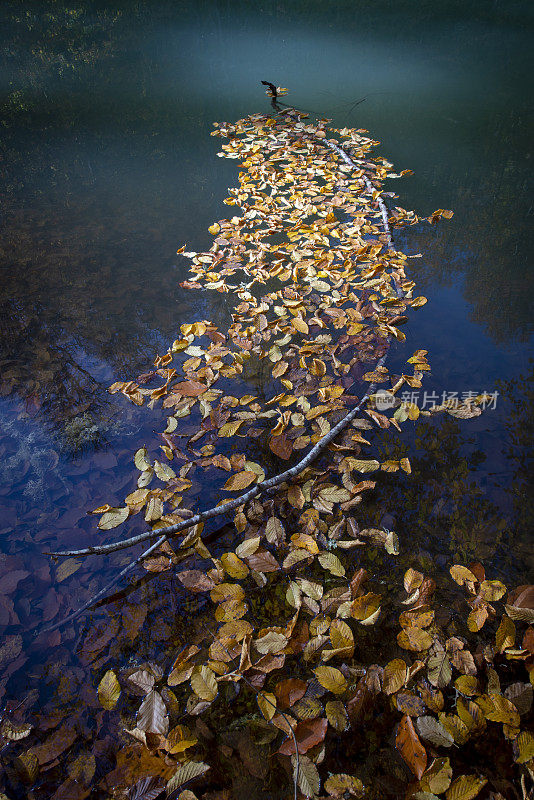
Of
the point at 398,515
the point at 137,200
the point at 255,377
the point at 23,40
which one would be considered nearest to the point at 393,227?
the point at 255,377

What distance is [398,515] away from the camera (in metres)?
1.78

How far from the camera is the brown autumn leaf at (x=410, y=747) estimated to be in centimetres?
115

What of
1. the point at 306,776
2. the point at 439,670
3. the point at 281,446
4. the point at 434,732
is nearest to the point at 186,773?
the point at 306,776

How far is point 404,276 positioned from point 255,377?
162 cm

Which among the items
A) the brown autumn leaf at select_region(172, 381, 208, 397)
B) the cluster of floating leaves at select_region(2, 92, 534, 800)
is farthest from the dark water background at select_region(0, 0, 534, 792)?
the brown autumn leaf at select_region(172, 381, 208, 397)

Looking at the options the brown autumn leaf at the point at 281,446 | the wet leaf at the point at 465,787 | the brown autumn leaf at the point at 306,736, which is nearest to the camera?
the wet leaf at the point at 465,787

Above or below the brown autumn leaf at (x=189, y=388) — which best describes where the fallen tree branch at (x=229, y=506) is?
below

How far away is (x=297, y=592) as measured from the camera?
1544 mm

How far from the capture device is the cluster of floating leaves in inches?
47.4

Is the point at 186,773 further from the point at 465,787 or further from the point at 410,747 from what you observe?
the point at 465,787

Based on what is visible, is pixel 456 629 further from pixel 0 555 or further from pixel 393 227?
pixel 393 227

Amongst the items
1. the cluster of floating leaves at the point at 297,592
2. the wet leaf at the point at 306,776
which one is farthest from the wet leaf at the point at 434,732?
the wet leaf at the point at 306,776

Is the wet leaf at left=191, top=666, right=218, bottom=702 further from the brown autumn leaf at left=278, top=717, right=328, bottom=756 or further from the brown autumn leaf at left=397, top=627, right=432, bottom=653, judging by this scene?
the brown autumn leaf at left=397, top=627, right=432, bottom=653

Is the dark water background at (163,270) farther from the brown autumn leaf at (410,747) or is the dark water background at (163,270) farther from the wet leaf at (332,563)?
the brown autumn leaf at (410,747)
